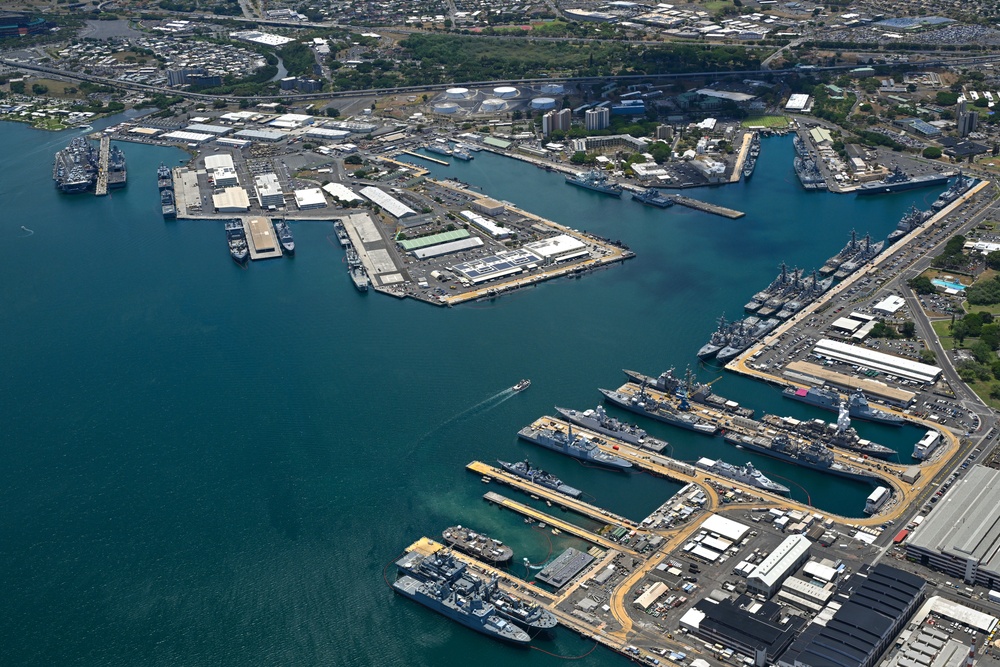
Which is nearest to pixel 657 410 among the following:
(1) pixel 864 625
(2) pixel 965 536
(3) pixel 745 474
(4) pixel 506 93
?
(3) pixel 745 474

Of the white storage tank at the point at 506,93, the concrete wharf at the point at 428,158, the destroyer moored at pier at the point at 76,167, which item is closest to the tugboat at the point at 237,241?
the destroyer moored at pier at the point at 76,167

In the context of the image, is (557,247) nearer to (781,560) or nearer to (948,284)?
(948,284)

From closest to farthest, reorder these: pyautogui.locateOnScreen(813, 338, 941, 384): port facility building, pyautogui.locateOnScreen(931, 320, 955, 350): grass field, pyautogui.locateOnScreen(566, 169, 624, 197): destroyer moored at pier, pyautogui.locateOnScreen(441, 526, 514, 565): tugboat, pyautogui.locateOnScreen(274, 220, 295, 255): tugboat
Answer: pyautogui.locateOnScreen(441, 526, 514, 565): tugboat, pyautogui.locateOnScreen(813, 338, 941, 384): port facility building, pyautogui.locateOnScreen(931, 320, 955, 350): grass field, pyautogui.locateOnScreen(274, 220, 295, 255): tugboat, pyautogui.locateOnScreen(566, 169, 624, 197): destroyer moored at pier

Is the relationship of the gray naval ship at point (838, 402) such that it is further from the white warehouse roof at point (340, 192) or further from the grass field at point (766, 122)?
the grass field at point (766, 122)

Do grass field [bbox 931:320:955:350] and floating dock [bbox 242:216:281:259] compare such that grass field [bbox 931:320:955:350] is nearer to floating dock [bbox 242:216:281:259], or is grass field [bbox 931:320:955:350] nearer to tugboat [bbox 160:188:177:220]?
floating dock [bbox 242:216:281:259]

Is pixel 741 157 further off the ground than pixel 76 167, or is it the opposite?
pixel 741 157

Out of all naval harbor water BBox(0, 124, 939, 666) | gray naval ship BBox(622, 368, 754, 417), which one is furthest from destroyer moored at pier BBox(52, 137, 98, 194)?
gray naval ship BBox(622, 368, 754, 417)
